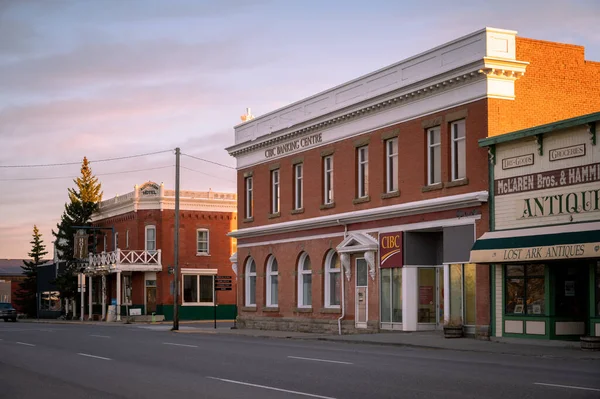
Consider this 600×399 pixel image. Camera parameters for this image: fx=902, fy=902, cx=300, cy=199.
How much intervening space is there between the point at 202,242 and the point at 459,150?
1455 inches

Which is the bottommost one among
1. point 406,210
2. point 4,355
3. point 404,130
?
point 4,355

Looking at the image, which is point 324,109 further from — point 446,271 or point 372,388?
point 372,388

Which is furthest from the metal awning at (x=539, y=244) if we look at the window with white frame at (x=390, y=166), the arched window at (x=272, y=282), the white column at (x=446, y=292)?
the arched window at (x=272, y=282)

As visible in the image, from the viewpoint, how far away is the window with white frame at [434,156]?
32.1 metres

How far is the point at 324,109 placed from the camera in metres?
39.2

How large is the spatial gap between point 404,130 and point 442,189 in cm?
339

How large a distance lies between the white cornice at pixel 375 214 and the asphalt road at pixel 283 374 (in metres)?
6.91

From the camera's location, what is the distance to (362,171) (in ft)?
121

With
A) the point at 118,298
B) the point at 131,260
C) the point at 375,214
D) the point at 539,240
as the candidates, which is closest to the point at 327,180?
the point at 375,214

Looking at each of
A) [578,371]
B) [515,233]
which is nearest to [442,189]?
[515,233]

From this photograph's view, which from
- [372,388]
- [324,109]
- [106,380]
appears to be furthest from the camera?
[324,109]

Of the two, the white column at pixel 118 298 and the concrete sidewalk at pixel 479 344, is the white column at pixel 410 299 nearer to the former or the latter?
the concrete sidewalk at pixel 479 344

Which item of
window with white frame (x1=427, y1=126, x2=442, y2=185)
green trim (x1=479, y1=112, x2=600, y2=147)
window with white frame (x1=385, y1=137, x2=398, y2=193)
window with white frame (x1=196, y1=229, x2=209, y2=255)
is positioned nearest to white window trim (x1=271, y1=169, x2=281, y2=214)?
window with white frame (x1=385, y1=137, x2=398, y2=193)

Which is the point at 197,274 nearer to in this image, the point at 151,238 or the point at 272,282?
the point at 151,238
